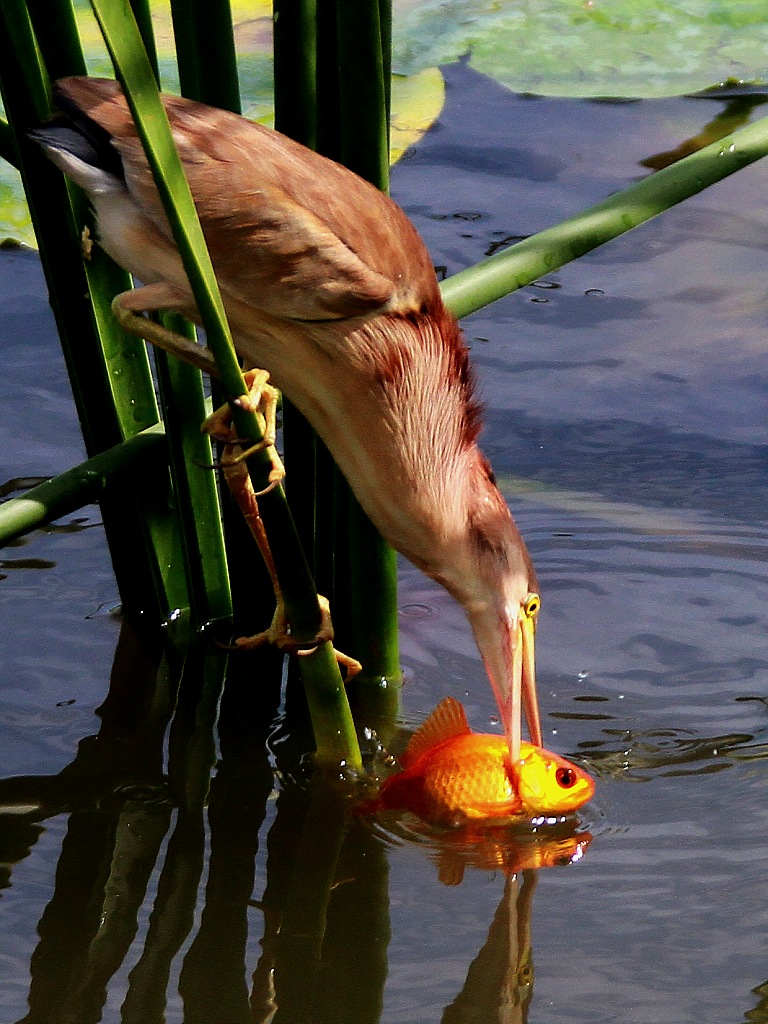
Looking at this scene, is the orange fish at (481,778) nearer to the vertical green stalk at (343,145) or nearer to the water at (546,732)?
the water at (546,732)

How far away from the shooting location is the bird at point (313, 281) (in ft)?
6.31

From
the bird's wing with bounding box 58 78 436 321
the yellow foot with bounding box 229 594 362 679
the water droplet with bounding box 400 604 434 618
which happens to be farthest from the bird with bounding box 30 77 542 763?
the water droplet with bounding box 400 604 434 618

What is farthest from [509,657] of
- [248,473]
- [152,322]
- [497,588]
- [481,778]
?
[152,322]

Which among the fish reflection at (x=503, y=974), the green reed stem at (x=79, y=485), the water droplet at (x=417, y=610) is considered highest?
the green reed stem at (x=79, y=485)

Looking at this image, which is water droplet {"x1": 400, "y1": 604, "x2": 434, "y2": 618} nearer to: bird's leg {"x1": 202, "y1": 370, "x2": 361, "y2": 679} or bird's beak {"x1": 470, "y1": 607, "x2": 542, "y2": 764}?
bird's beak {"x1": 470, "y1": 607, "x2": 542, "y2": 764}

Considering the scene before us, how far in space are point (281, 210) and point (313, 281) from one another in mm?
104

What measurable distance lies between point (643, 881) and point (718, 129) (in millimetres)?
3245

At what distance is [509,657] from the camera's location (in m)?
2.19

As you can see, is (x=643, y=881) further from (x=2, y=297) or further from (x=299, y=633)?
(x=2, y=297)

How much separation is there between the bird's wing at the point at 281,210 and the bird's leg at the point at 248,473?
17 centimetres

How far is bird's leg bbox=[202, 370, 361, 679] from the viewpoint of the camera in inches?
66.3

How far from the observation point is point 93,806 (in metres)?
2.20

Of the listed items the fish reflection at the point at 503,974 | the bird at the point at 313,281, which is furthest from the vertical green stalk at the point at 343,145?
the fish reflection at the point at 503,974

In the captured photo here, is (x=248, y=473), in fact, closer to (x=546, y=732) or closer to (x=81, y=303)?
(x=81, y=303)
